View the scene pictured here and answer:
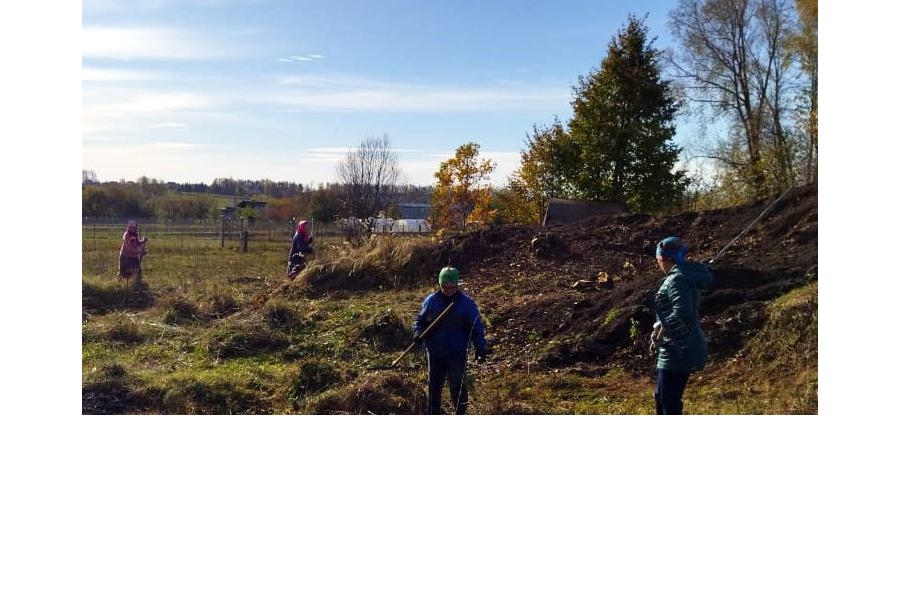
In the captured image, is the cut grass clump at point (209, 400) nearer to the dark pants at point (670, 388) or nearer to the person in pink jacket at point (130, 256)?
the dark pants at point (670, 388)

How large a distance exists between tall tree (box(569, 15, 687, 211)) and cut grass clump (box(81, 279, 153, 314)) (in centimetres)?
1030

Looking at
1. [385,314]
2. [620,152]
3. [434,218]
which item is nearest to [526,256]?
[385,314]

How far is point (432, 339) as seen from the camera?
5844 millimetres

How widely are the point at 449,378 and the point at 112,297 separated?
8.02 meters

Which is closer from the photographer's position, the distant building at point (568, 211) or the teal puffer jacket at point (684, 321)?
the teal puffer jacket at point (684, 321)

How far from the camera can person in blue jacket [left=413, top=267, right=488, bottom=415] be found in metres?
5.75

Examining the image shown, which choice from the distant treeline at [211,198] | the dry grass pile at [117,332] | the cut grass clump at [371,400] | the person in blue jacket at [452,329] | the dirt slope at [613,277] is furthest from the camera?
the distant treeline at [211,198]

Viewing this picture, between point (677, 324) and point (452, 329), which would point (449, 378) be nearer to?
point (452, 329)

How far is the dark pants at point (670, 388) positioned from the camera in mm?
5176

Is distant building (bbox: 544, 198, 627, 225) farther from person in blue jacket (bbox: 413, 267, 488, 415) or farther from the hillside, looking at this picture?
person in blue jacket (bbox: 413, 267, 488, 415)

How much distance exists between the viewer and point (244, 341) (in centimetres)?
897

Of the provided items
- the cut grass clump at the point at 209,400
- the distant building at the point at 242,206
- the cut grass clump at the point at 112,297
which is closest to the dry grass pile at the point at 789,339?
the cut grass clump at the point at 209,400

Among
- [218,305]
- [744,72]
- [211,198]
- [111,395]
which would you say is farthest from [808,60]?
[211,198]

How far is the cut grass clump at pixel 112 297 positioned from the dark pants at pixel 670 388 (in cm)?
893
